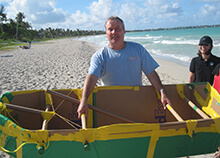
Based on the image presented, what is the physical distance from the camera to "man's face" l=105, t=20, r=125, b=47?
89.7 inches

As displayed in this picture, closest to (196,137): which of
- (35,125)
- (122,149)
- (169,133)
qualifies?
(169,133)

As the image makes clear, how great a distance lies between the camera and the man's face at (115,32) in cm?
228

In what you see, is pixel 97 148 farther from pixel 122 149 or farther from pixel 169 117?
pixel 169 117

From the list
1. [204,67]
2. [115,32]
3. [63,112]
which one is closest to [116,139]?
[115,32]

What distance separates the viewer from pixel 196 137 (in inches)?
67.1

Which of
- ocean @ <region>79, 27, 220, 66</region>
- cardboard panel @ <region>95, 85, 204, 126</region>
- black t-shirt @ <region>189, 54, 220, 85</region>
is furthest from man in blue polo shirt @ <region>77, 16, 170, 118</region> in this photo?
ocean @ <region>79, 27, 220, 66</region>

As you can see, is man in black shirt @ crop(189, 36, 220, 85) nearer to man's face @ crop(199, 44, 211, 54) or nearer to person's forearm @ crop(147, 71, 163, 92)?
man's face @ crop(199, 44, 211, 54)

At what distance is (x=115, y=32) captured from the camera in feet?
7.46

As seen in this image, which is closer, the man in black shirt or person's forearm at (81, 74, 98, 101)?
person's forearm at (81, 74, 98, 101)

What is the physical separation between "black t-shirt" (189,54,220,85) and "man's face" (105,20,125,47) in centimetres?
145

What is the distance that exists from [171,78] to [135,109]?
5.26m

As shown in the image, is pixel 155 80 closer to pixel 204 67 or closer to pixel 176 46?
pixel 204 67

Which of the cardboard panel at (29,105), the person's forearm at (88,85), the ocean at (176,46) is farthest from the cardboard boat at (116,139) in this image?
the ocean at (176,46)

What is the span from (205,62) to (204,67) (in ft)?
0.26
